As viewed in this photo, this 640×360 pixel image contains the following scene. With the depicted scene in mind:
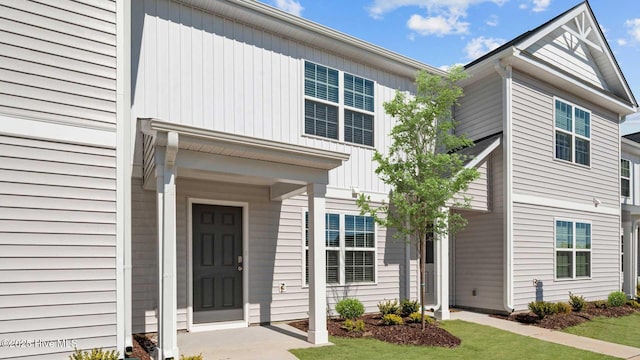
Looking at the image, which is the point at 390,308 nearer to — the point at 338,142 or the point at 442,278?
the point at 442,278

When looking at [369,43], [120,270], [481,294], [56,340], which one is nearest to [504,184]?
[481,294]

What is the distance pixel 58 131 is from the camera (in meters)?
5.29

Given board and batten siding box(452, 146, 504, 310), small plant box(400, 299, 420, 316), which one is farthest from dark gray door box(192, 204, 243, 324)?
board and batten siding box(452, 146, 504, 310)

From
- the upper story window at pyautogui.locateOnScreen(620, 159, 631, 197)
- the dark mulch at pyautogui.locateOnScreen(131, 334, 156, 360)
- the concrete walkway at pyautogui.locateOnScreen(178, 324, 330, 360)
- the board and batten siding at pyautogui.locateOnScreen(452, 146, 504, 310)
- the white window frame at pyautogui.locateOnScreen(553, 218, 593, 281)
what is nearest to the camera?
the dark mulch at pyautogui.locateOnScreen(131, 334, 156, 360)

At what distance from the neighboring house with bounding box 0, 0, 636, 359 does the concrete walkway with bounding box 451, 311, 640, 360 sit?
0.76 m

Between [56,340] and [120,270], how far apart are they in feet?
3.19

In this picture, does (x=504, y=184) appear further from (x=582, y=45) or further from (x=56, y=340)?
(x=56, y=340)

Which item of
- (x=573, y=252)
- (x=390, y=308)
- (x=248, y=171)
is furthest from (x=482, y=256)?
(x=248, y=171)

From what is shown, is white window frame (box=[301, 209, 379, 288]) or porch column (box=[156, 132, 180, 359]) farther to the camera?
white window frame (box=[301, 209, 379, 288])

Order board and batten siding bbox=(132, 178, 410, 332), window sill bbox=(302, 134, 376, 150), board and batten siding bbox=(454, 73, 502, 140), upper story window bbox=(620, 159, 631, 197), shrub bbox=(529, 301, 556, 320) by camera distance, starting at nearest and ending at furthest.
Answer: board and batten siding bbox=(132, 178, 410, 332)
window sill bbox=(302, 134, 376, 150)
shrub bbox=(529, 301, 556, 320)
board and batten siding bbox=(454, 73, 502, 140)
upper story window bbox=(620, 159, 631, 197)

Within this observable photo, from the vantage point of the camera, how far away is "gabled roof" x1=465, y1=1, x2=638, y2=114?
10898mm

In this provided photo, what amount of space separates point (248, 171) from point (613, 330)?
26.9 ft

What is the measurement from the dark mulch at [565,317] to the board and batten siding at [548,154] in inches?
112

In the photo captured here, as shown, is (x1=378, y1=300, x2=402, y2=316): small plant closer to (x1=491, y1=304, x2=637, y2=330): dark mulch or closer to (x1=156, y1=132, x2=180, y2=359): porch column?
(x1=491, y1=304, x2=637, y2=330): dark mulch
